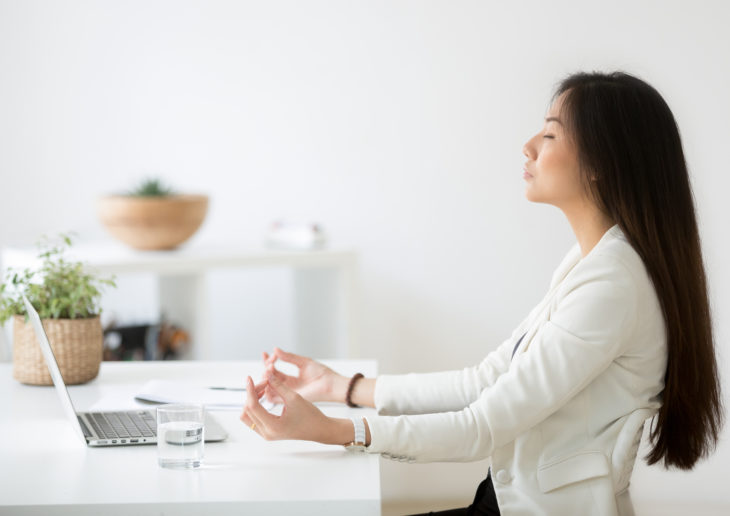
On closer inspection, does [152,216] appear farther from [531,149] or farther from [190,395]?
[531,149]

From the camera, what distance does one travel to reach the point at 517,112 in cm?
332

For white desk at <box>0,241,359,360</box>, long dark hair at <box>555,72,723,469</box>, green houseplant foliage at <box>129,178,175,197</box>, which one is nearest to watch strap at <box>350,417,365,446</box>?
long dark hair at <box>555,72,723,469</box>

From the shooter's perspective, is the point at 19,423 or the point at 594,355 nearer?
the point at 594,355

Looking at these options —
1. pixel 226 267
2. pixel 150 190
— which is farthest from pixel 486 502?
pixel 150 190

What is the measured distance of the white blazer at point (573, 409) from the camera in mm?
1312

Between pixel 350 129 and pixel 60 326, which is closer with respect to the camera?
pixel 60 326

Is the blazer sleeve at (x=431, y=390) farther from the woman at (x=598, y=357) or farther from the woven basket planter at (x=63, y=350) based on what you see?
the woven basket planter at (x=63, y=350)

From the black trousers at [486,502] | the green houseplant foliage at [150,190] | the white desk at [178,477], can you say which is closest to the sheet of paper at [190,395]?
the white desk at [178,477]

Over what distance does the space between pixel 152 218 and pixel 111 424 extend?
5.12ft

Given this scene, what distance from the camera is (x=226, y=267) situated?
2.98 meters

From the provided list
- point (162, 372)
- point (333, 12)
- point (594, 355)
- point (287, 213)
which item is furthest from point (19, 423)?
point (333, 12)

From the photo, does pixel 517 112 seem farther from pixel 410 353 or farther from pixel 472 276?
pixel 410 353

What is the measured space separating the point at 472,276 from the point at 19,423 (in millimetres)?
2151

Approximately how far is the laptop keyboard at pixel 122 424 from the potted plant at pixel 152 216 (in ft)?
4.89
